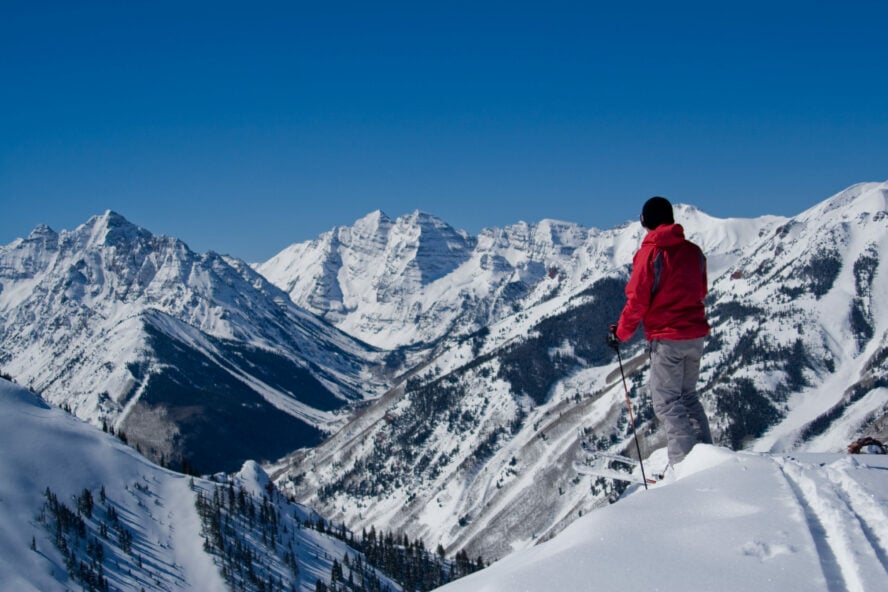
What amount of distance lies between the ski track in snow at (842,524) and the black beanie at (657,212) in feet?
18.1

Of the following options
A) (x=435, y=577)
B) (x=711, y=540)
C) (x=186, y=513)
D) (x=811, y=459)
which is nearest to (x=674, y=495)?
(x=711, y=540)

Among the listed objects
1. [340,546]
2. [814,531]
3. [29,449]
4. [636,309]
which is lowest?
[814,531]

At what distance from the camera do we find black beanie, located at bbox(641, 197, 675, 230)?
14.6 m

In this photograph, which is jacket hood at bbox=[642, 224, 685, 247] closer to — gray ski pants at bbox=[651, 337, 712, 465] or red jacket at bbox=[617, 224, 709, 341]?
red jacket at bbox=[617, 224, 709, 341]

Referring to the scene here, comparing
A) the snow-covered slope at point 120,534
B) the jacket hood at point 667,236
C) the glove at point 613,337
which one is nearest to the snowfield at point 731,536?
the glove at point 613,337

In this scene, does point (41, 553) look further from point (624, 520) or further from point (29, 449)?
point (624, 520)

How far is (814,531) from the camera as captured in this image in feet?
26.9

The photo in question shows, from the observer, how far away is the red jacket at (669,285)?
14281mm

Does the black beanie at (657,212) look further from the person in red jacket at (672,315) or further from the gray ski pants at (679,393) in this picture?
the gray ski pants at (679,393)

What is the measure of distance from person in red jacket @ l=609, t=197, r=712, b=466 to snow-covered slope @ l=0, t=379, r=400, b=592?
153 metres

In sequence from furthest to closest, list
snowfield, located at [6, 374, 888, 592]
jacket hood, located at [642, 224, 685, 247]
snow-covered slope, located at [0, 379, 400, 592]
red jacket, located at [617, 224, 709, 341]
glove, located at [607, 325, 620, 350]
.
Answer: snow-covered slope, located at [0, 379, 400, 592]
glove, located at [607, 325, 620, 350]
red jacket, located at [617, 224, 709, 341]
jacket hood, located at [642, 224, 685, 247]
snowfield, located at [6, 374, 888, 592]

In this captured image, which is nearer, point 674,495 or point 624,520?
point 624,520

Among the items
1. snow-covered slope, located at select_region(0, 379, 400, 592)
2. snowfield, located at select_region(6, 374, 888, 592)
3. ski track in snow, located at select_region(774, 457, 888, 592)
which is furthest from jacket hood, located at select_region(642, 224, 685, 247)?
snow-covered slope, located at select_region(0, 379, 400, 592)

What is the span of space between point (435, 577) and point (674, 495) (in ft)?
605
